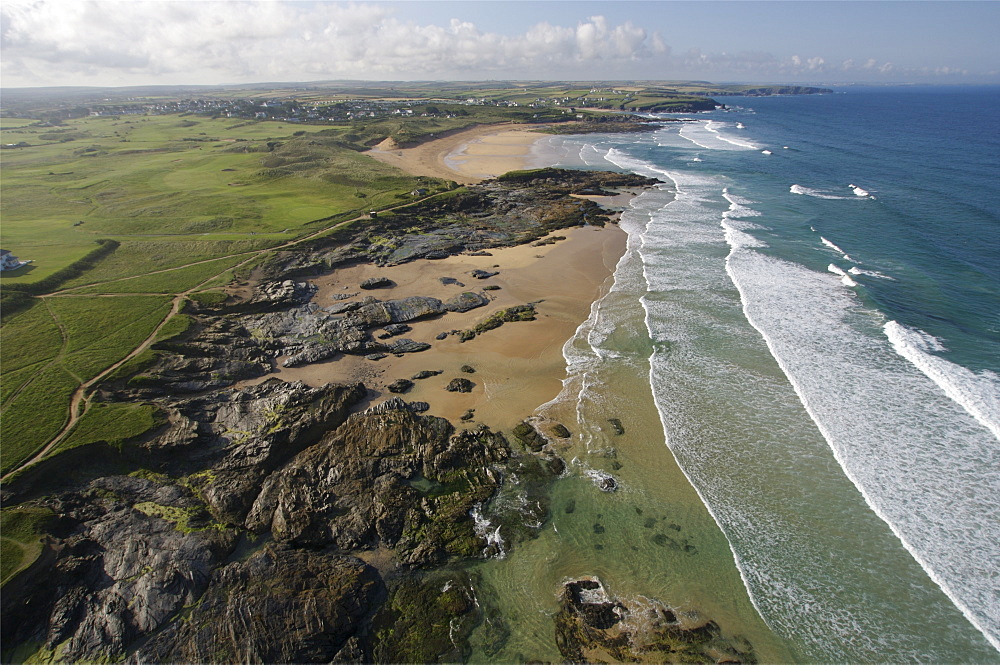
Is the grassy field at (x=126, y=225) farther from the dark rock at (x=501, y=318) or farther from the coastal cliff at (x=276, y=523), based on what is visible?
the dark rock at (x=501, y=318)

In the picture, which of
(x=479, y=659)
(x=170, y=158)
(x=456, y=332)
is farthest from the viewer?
(x=170, y=158)

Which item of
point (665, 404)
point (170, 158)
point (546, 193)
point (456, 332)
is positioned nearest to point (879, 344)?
point (665, 404)

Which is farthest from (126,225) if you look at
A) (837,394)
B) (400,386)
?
(837,394)

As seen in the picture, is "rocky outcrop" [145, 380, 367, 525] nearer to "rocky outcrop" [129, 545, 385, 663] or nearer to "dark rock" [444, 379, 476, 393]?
"rocky outcrop" [129, 545, 385, 663]

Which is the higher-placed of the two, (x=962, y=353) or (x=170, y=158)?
(x=170, y=158)

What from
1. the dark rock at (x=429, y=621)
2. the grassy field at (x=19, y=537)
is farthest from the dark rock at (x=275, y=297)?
the dark rock at (x=429, y=621)

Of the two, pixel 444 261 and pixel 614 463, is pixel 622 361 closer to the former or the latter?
pixel 614 463

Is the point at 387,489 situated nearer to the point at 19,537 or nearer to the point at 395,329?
the point at 19,537
